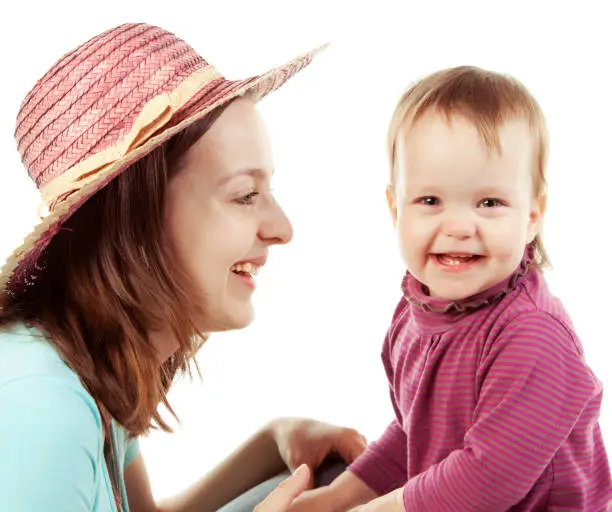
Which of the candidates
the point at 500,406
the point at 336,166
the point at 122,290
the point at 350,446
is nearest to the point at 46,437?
the point at 122,290

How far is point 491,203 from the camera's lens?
1.38 meters

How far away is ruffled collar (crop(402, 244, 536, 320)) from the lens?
1411 millimetres

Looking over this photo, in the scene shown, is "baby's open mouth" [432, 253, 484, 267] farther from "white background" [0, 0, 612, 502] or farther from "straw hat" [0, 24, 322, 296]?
"white background" [0, 0, 612, 502]

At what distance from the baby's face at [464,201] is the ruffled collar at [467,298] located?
2 cm

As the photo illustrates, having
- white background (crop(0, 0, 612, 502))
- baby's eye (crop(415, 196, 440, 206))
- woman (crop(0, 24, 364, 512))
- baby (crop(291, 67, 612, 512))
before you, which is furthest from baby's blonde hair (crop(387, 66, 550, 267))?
white background (crop(0, 0, 612, 502))

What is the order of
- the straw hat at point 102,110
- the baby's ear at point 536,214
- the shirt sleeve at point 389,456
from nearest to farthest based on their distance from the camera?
the straw hat at point 102,110 < the baby's ear at point 536,214 < the shirt sleeve at point 389,456

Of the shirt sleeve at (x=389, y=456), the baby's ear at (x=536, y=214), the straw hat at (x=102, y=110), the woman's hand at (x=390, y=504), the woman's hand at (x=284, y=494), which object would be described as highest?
the straw hat at (x=102, y=110)

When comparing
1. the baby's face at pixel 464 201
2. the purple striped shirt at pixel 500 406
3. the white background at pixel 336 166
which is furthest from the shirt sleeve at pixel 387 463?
the white background at pixel 336 166

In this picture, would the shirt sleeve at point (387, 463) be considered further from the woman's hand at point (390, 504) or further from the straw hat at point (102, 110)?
the straw hat at point (102, 110)

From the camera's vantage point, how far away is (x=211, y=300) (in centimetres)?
146

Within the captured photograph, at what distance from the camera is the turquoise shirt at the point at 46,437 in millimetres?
1186

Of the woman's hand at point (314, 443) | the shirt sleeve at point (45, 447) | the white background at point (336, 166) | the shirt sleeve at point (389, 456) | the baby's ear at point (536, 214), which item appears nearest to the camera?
the shirt sleeve at point (45, 447)

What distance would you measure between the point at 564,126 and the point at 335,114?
606mm

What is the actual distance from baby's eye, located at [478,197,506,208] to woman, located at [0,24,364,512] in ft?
0.97
